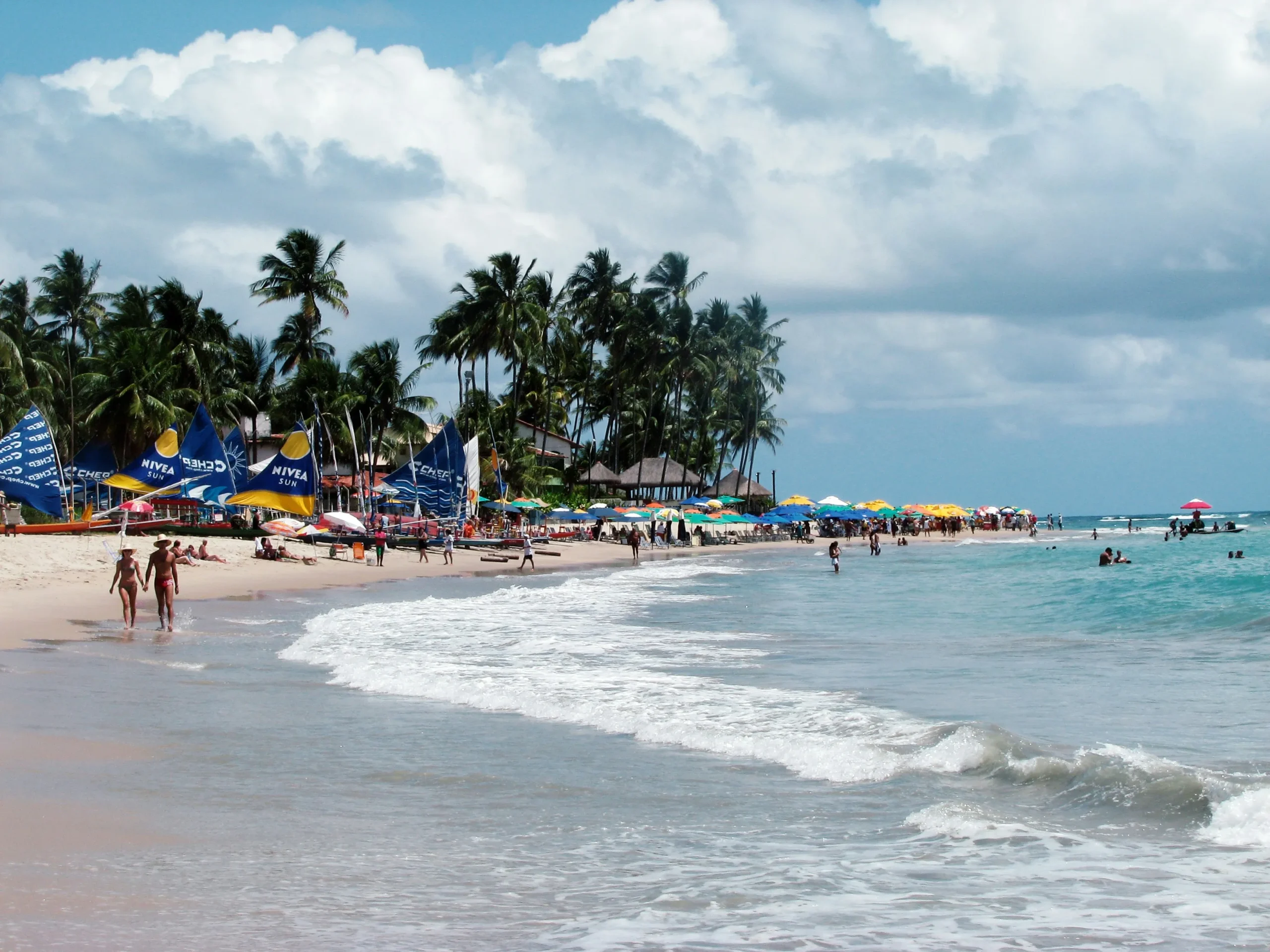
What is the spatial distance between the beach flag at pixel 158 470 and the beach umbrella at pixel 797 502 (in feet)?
144

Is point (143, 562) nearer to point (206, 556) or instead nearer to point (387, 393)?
point (206, 556)

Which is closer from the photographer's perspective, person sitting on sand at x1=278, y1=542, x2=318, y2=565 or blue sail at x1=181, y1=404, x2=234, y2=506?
person sitting on sand at x1=278, y1=542, x2=318, y2=565

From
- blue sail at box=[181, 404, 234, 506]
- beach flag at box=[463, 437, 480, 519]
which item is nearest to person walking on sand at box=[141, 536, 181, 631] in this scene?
blue sail at box=[181, 404, 234, 506]

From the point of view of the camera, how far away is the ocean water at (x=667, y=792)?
4738 mm

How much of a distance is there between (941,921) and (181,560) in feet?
87.6

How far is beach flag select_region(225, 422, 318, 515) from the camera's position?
35281 millimetres

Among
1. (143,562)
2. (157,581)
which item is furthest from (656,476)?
(157,581)

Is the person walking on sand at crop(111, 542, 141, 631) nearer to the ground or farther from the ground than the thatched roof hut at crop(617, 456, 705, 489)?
nearer to the ground

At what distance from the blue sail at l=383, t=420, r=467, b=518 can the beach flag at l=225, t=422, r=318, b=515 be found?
5.12 meters

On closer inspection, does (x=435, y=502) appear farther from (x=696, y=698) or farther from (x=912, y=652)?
(x=696, y=698)

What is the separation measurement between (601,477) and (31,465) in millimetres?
39095

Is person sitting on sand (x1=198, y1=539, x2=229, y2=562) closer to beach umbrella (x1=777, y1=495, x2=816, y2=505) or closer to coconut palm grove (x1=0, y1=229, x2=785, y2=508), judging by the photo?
coconut palm grove (x1=0, y1=229, x2=785, y2=508)

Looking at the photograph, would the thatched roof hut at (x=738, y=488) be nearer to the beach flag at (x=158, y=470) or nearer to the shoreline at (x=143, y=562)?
the shoreline at (x=143, y=562)

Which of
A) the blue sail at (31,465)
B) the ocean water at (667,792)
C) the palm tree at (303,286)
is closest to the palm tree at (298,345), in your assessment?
the palm tree at (303,286)
